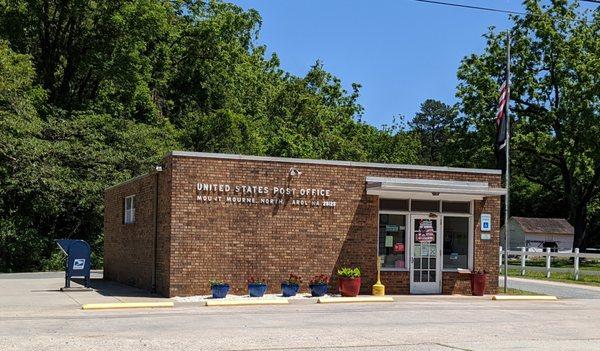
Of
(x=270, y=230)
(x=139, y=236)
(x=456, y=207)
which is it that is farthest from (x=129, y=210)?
(x=456, y=207)

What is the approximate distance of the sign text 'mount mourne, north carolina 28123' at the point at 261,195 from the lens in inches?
771

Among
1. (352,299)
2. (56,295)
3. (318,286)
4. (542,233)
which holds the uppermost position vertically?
(542,233)

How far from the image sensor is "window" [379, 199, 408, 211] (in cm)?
2138

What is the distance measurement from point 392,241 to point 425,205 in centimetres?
152

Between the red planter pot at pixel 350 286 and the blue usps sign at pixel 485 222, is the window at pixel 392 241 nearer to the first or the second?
the red planter pot at pixel 350 286

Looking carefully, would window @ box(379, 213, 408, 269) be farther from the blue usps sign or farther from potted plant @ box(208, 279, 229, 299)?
potted plant @ box(208, 279, 229, 299)

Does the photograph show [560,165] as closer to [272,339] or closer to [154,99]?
[154,99]

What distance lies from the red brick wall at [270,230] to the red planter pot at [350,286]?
93cm

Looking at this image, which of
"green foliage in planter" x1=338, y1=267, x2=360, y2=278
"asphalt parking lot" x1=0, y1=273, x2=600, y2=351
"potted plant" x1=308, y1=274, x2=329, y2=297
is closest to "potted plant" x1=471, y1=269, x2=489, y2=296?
"asphalt parking lot" x1=0, y1=273, x2=600, y2=351

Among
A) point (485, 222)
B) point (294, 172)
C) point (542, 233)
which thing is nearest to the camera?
point (294, 172)

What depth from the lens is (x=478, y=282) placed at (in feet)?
71.2

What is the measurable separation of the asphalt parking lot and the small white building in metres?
43.7

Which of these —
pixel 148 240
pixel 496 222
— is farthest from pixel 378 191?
pixel 148 240

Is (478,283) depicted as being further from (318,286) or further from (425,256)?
(318,286)
